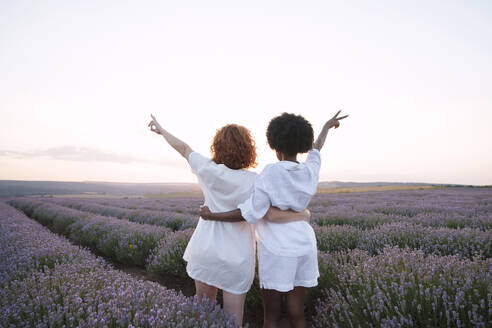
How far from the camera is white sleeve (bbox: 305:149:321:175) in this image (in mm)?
1843

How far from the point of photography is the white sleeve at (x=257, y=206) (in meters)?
1.71

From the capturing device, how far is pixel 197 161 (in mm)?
2023

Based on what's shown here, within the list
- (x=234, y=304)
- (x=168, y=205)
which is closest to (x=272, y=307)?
(x=234, y=304)

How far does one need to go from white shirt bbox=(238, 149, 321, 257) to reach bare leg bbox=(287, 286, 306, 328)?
288 mm

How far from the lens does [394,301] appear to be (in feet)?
6.05

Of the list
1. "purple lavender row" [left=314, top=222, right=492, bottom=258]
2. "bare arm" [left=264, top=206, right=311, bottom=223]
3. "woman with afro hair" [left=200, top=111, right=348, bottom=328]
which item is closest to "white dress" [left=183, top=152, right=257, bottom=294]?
"woman with afro hair" [left=200, top=111, right=348, bottom=328]

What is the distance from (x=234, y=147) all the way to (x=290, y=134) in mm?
418

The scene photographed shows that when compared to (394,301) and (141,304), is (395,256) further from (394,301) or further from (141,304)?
(141,304)

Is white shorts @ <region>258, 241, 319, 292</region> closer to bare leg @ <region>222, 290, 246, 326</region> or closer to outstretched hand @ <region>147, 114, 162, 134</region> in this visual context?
bare leg @ <region>222, 290, 246, 326</region>

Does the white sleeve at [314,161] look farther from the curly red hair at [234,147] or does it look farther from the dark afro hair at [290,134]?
the curly red hair at [234,147]

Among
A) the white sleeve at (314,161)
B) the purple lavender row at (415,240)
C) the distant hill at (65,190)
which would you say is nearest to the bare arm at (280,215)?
the white sleeve at (314,161)

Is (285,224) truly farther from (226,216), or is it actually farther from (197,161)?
(197,161)

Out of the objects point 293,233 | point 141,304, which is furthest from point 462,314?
point 141,304

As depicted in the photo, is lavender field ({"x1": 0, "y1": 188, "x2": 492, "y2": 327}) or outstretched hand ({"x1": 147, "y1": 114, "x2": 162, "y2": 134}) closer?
lavender field ({"x1": 0, "y1": 188, "x2": 492, "y2": 327})
